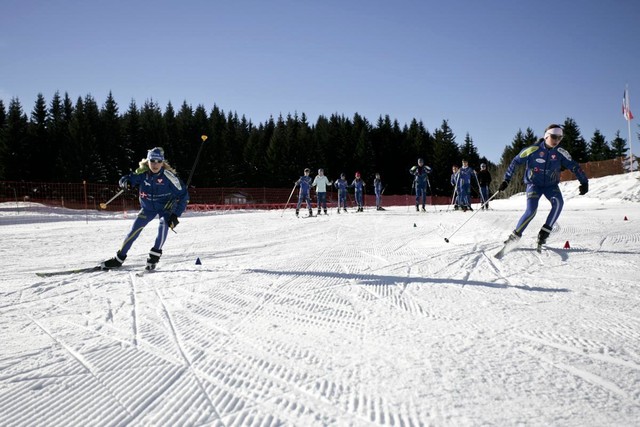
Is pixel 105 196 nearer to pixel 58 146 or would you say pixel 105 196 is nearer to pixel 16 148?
pixel 16 148

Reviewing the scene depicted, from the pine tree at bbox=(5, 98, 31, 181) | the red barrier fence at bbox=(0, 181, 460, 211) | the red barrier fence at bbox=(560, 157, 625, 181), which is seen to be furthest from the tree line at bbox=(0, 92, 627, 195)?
the red barrier fence at bbox=(560, 157, 625, 181)

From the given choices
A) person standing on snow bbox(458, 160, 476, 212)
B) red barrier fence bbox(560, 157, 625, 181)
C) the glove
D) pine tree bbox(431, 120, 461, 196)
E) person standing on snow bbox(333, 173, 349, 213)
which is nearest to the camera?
the glove

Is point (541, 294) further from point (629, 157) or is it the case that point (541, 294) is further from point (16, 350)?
point (629, 157)

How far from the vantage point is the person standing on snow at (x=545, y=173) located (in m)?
6.09

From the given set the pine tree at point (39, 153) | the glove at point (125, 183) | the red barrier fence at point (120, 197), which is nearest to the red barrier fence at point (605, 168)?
the red barrier fence at point (120, 197)

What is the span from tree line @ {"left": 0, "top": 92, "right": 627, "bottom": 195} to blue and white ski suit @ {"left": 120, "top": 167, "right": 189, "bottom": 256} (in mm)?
47328

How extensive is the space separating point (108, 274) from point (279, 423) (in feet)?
15.1

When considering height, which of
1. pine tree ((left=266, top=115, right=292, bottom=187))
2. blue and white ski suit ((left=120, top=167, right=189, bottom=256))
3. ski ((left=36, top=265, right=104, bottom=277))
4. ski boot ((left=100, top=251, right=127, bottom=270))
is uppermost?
pine tree ((left=266, top=115, right=292, bottom=187))

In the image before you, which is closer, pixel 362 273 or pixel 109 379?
pixel 109 379

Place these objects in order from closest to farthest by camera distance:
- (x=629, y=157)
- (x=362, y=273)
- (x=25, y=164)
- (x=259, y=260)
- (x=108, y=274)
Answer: (x=362, y=273) → (x=108, y=274) → (x=259, y=260) → (x=629, y=157) → (x=25, y=164)

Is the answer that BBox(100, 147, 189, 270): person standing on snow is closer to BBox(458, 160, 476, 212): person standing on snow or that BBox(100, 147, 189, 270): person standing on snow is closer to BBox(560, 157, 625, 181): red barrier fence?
BBox(458, 160, 476, 212): person standing on snow

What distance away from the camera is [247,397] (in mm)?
1918

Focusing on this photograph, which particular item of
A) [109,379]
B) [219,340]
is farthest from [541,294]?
[109,379]

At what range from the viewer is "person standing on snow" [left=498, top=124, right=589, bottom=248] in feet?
20.0
